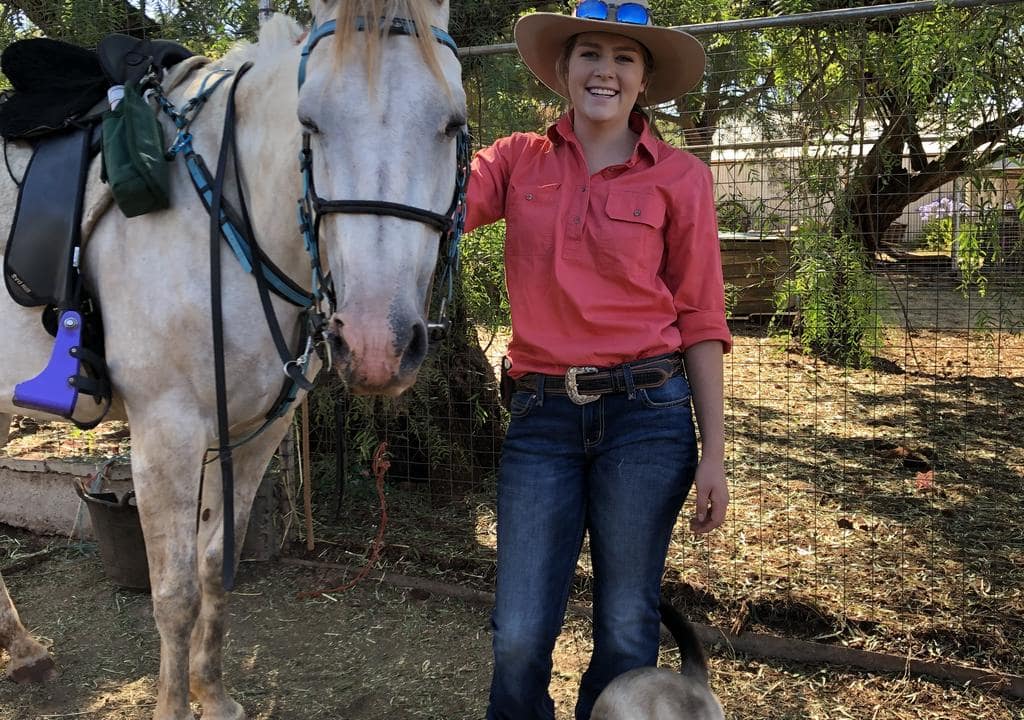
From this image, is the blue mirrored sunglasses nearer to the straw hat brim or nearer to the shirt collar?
the straw hat brim

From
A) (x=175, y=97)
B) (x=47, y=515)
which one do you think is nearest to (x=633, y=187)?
(x=175, y=97)

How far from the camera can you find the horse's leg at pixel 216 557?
8.43 feet

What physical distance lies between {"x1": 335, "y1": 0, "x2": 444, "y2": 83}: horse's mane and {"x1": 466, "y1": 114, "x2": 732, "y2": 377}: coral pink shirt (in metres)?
0.45

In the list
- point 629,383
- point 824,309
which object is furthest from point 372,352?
point 824,309

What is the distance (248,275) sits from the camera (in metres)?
2.14

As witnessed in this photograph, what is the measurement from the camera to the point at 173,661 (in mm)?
2367

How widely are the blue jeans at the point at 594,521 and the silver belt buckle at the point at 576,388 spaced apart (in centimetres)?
2

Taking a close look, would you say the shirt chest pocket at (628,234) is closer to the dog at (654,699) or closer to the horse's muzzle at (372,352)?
the horse's muzzle at (372,352)

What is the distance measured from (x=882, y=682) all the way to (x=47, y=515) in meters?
4.28

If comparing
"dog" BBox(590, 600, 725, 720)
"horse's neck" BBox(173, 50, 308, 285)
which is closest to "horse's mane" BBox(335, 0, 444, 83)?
"horse's neck" BBox(173, 50, 308, 285)

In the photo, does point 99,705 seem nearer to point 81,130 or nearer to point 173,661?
point 173,661

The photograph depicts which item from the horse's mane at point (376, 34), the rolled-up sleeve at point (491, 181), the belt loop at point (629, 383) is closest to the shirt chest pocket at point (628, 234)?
the belt loop at point (629, 383)

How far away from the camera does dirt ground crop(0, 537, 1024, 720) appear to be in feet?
9.44

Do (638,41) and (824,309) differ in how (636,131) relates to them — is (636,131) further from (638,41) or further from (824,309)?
(824,309)
